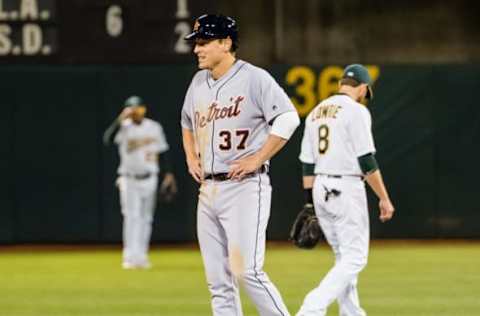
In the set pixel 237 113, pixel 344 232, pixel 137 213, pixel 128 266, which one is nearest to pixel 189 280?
pixel 128 266

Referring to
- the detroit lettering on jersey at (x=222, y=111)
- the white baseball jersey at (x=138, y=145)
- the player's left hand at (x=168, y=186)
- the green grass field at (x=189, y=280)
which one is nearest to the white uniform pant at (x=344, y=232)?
the green grass field at (x=189, y=280)

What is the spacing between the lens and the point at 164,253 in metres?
18.2

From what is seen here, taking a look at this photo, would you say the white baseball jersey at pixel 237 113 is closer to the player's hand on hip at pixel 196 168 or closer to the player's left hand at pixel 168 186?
the player's hand on hip at pixel 196 168

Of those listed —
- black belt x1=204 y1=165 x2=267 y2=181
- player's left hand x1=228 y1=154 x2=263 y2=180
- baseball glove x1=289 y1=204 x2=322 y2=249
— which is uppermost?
player's left hand x1=228 y1=154 x2=263 y2=180

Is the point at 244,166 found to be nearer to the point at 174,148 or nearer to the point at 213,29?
the point at 213,29

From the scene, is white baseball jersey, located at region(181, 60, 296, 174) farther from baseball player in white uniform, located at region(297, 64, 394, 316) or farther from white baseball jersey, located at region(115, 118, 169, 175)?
white baseball jersey, located at region(115, 118, 169, 175)

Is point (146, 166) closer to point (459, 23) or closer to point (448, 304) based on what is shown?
point (448, 304)

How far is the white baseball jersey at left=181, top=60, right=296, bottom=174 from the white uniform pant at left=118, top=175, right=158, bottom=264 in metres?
8.00

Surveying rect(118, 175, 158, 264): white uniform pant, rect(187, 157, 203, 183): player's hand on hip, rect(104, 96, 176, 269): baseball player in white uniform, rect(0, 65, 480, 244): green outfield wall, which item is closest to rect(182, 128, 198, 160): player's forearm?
rect(187, 157, 203, 183): player's hand on hip

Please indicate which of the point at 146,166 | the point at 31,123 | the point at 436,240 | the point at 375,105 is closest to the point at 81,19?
the point at 146,166

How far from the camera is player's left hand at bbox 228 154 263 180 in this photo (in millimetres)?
7531

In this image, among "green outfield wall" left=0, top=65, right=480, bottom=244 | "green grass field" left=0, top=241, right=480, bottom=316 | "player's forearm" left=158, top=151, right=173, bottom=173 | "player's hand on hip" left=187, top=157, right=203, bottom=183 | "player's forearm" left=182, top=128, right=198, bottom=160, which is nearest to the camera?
"player's hand on hip" left=187, top=157, right=203, bottom=183

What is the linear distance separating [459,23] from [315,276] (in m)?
9.21

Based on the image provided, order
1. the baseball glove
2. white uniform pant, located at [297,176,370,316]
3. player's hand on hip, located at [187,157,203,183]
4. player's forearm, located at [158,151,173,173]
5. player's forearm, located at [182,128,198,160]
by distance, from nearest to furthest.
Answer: player's hand on hip, located at [187,157,203,183] < player's forearm, located at [182,128,198,160] < white uniform pant, located at [297,176,370,316] < the baseball glove < player's forearm, located at [158,151,173,173]
